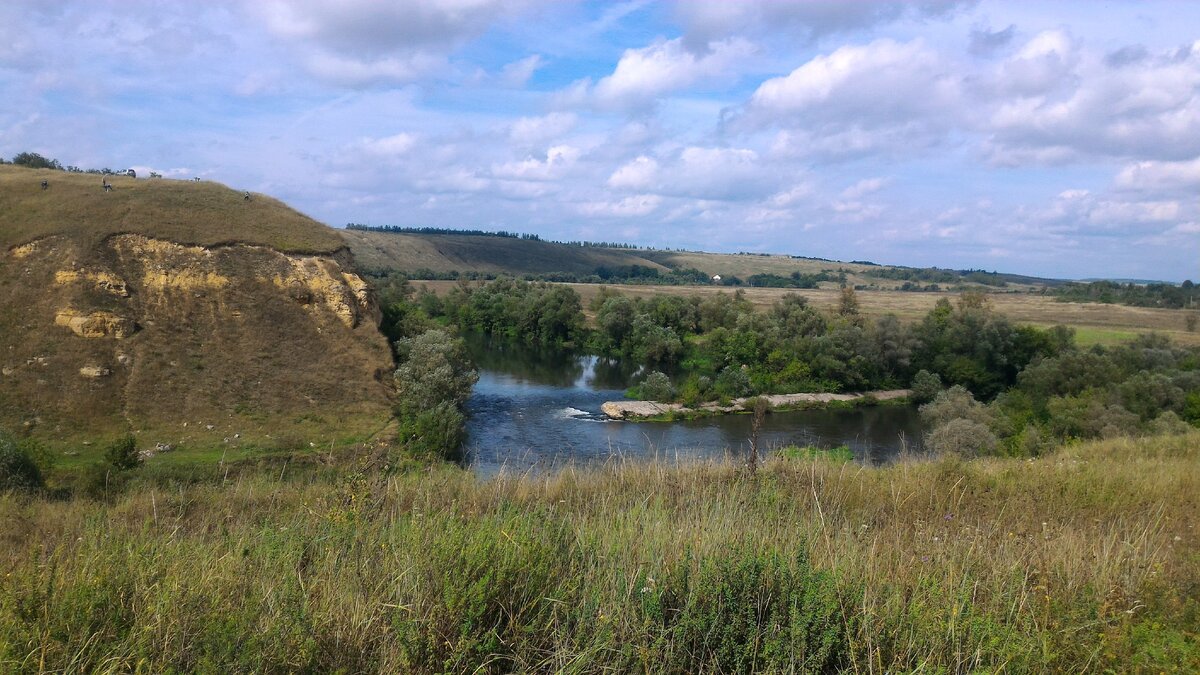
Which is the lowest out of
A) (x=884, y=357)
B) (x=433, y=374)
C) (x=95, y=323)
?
(x=433, y=374)

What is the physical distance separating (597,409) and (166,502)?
31321mm

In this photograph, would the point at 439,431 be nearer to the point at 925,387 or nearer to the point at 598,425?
the point at 598,425

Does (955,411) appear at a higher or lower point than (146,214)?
lower

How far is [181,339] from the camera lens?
3253cm

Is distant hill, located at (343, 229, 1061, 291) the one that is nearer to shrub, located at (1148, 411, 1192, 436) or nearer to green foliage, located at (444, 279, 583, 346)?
green foliage, located at (444, 279, 583, 346)

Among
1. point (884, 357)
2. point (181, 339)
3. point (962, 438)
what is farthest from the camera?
point (884, 357)

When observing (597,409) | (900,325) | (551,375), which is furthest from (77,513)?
(900,325)

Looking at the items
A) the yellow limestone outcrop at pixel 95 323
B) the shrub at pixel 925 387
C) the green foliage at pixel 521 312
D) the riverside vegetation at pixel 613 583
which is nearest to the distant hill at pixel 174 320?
the yellow limestone outcrop at pixel 95 323

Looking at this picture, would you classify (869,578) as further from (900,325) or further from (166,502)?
(900,325)

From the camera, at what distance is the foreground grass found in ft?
8.14

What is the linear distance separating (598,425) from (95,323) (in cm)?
2405

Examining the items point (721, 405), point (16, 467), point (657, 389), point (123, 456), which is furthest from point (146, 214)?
point (721, 405)

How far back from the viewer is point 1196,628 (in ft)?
10.0

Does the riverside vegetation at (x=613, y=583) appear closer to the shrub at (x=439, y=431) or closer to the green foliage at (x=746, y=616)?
the green foliage at (x=746, y=616)
